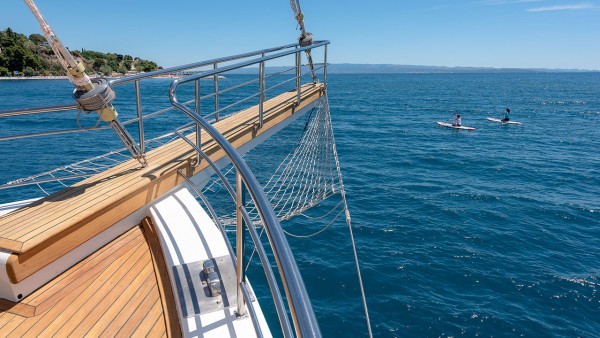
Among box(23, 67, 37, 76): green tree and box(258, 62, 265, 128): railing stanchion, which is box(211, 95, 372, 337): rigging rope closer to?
box(258, 62, 265, 128): railing stanchion

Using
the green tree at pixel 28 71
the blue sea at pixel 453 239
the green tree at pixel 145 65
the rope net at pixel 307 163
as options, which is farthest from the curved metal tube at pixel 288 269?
the green tree at pixel 28 71

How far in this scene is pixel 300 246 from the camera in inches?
378

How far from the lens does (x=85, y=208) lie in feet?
7.80

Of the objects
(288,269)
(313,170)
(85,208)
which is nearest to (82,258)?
(85,208)

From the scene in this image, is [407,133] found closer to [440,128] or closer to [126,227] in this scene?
[440,128]

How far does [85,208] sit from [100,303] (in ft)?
1.96

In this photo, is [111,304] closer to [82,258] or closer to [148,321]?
[148,321]

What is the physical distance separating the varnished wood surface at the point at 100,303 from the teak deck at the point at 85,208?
159 millimetres

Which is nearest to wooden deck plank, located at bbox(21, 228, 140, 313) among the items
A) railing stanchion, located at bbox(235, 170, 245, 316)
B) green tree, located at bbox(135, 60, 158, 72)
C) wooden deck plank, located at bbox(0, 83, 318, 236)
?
wooden deck plank, located at bbox(0, 83, 318, 236)

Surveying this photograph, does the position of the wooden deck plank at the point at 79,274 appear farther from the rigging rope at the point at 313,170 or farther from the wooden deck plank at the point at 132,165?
the rigging rope at the point at 313,170

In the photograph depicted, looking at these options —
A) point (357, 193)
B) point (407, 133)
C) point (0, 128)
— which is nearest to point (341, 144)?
point (407, 133)

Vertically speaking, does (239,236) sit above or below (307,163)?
above

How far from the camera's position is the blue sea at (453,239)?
7234 millimetres

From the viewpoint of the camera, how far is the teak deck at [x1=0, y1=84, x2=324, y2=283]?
6.70ft
